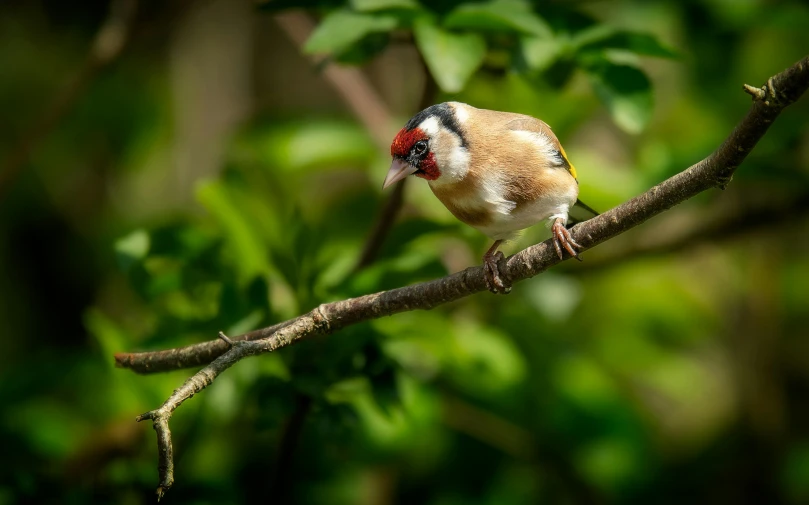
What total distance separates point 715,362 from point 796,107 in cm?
192

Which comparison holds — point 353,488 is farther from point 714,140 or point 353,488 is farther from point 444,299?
point 714,140

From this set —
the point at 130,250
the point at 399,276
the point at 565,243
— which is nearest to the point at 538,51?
the point at 565,243

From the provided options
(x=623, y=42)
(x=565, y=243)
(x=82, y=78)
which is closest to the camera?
(x=565, y=243)

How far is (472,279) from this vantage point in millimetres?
1950

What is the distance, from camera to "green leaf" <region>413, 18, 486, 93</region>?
206cm

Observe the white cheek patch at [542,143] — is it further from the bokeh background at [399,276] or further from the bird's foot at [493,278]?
the bird's foot at [493,278]

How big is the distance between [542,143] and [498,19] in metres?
0.41

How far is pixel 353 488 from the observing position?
10.7ft

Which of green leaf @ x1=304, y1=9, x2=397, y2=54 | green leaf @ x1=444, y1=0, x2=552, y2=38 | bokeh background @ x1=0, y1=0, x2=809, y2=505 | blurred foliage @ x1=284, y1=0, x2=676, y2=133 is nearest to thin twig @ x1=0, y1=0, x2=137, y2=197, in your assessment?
bokeh background @ x1=0, y1=0, x2=809, y2=505

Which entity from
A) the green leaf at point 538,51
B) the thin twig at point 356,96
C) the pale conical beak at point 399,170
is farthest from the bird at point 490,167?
the thin twig at point 356,96

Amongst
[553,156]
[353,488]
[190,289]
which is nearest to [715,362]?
[353,488]

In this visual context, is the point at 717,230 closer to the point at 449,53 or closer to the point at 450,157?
the point at 450,157

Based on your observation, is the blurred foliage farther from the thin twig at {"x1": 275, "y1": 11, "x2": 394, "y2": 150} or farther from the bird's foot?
the thin twig at {"x1": 275, "y1": 11, "x2": 394, "y2": 150}

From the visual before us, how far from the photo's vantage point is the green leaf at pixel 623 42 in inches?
85.7
